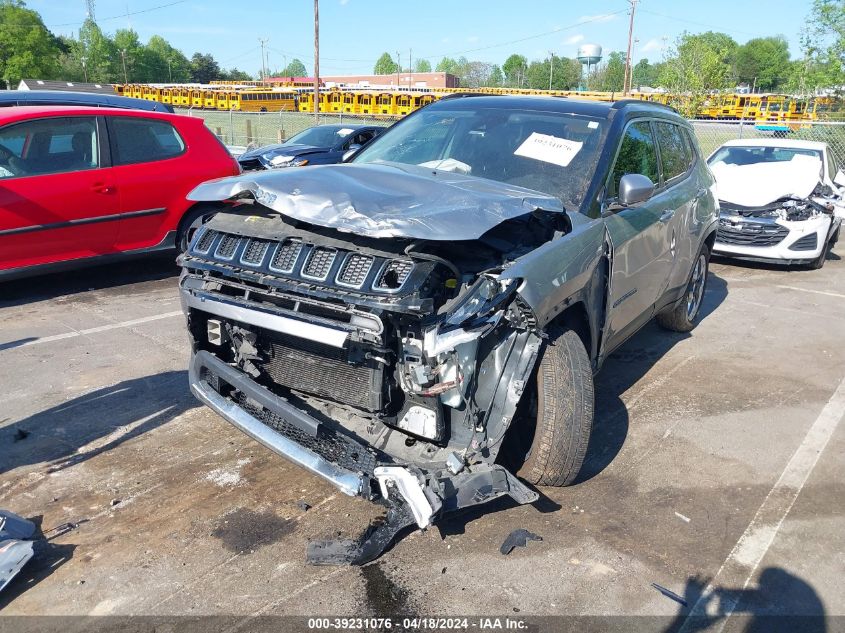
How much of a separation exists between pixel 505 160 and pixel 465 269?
1.37m

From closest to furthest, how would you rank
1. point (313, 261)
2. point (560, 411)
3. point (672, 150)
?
1. point (313, 261)
2. point (560, 411)
3. point (672, 150)

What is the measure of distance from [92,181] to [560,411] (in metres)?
5.43

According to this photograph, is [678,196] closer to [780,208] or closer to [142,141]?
[780,208]

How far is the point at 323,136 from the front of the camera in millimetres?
14672

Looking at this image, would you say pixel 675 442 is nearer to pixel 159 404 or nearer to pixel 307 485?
pixel 307 485

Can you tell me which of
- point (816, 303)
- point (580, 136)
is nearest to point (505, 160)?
point (580, 136)

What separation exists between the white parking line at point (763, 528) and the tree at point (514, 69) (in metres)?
112

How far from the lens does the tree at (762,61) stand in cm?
10500

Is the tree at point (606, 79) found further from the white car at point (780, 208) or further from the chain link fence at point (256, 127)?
the white car at point (780, 208)

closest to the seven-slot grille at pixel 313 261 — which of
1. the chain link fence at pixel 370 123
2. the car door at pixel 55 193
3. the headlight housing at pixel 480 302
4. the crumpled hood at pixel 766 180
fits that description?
the headlight housing at pixel 480 302

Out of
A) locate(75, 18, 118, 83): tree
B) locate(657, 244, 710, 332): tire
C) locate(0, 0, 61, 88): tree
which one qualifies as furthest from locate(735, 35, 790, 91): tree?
locate(657, 244, 710, 332): tire

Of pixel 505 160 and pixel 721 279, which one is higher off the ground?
pixel 505 160

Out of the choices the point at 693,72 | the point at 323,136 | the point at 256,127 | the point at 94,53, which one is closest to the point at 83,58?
the point at 94,53

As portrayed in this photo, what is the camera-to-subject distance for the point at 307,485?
138 inches
